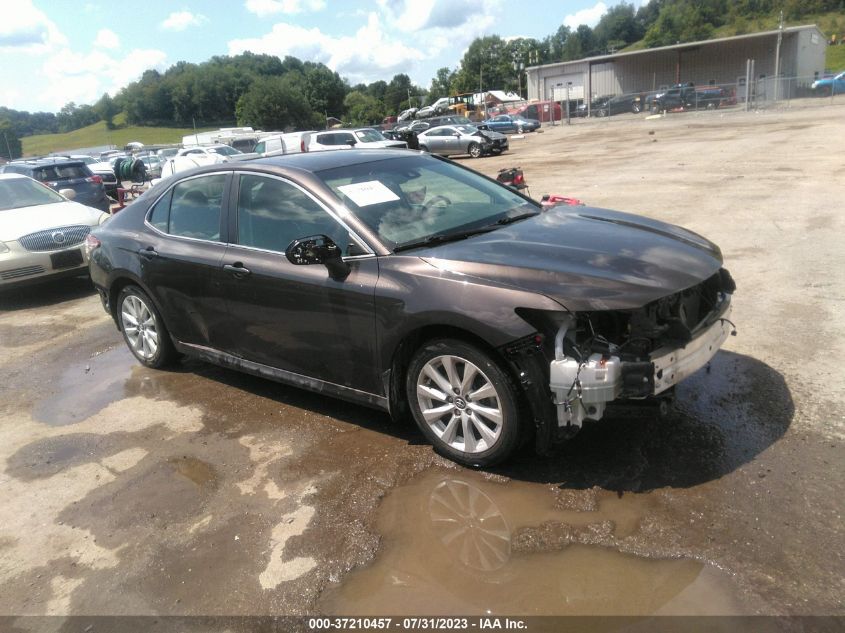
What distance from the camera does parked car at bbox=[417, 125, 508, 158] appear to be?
2917 centimetres

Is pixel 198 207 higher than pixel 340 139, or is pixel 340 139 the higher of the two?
pixel 198 207

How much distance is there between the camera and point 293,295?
4160 mm

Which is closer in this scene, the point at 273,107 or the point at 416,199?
the point at 416,199

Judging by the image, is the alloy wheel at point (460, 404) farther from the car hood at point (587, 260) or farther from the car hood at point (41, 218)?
the car hood at point (41, 218)

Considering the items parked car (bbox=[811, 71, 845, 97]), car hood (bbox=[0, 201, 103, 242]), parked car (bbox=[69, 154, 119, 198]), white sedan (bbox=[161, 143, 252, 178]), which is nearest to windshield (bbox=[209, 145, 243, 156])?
white sedan (bbox=[161, 143, 252, 178])

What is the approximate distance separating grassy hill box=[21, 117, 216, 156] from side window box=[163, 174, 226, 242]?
96.1 m

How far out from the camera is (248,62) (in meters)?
148

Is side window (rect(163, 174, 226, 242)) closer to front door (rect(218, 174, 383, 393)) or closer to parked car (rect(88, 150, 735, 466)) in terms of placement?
parked car (rect(88, 150, 735, 466))

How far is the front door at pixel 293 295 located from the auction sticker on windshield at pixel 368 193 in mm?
199

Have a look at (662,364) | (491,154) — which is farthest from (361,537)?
(491,154)

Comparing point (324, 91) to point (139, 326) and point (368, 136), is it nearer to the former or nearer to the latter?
point (368, 136)

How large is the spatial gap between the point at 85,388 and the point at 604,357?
4.45 m

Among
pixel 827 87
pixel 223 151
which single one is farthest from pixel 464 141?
pixel 827 87

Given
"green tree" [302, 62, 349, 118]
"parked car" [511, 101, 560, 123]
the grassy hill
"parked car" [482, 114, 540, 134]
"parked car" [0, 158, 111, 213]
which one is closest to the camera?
"parked car" [0, 158, 111, 213]
